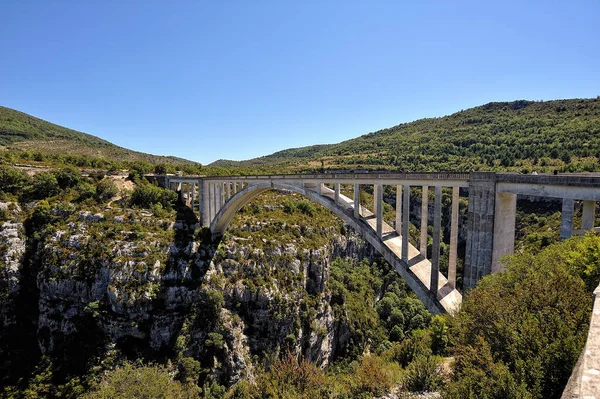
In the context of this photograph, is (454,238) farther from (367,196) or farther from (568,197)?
(367,196)

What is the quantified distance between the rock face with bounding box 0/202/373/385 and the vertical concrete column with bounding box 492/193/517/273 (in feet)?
76.0

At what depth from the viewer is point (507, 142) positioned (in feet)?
206

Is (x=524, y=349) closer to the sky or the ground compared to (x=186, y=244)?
closer to the sky

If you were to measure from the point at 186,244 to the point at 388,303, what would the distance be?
32957 millimetres

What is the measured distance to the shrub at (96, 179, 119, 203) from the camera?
120 ft

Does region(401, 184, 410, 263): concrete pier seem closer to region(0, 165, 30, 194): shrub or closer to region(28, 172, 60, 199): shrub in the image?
region(28, 172, 60, 199): shrub

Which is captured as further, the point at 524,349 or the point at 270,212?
the point at 270,212

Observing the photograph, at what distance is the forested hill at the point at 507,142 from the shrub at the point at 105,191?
4101cm

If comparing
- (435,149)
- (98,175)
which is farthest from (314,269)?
(435,149)

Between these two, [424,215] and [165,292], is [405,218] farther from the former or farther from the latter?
[165,292]

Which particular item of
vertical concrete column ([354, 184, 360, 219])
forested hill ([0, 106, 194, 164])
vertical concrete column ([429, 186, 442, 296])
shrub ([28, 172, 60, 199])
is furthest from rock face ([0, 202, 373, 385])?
forested hill ([0, 106, 194, 164])

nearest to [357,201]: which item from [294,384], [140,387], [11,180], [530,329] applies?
[294,384]

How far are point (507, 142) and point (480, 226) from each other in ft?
216

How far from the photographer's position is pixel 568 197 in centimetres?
940
